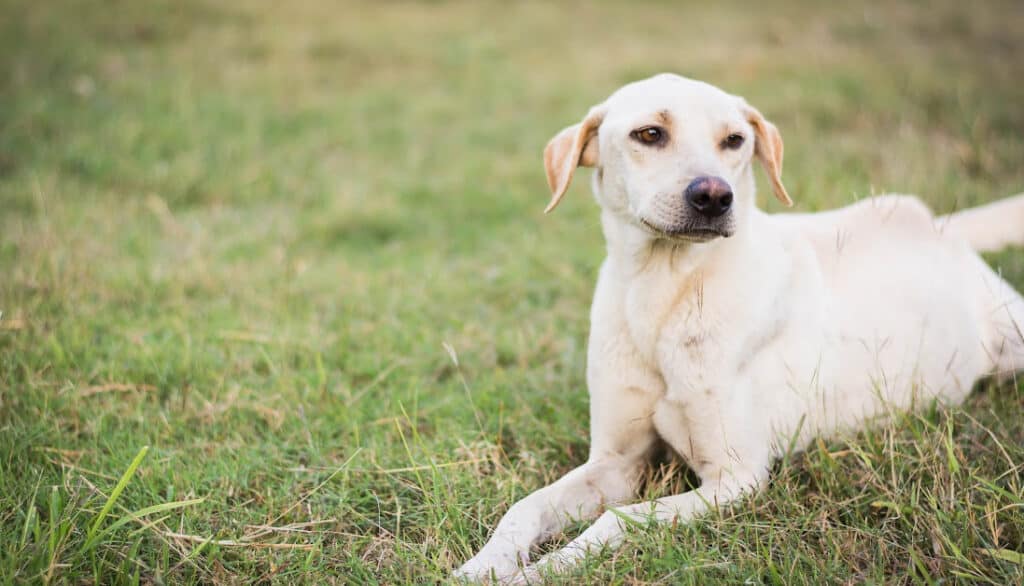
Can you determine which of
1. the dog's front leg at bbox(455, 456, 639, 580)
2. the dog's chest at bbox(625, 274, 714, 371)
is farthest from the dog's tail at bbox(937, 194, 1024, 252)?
the dog's front leg at bbox(455, 456, 639, 580)

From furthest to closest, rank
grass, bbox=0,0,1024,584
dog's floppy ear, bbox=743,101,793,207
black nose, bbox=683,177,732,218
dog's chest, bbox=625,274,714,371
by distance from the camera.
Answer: dog's floppy ear, bbox=743,101,793,207 → dog's chest, bbox=625,274,714,371 → black nose, bbox=683,177,732,218 → grass, bbox=0,0,1024,584

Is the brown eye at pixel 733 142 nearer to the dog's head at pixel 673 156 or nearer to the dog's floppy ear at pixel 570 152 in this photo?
the dog's head at pixel 673 156

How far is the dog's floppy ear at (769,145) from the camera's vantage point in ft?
9.86

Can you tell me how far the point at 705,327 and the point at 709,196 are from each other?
482 millimetres

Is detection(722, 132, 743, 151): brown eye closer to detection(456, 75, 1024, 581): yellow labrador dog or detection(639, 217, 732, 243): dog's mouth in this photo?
detection(456, 75, 1024, 581): yellow labrador dog

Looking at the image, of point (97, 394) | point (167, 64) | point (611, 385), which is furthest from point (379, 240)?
point (167, 64)

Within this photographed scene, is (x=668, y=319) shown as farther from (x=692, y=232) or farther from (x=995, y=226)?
(x=995, y=226)

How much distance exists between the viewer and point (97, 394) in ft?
11.5

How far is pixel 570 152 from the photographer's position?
9.97ft

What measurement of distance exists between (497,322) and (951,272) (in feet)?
7.05

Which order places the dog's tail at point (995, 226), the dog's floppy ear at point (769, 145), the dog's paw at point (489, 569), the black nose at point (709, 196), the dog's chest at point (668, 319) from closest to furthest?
the dog's paw at point (489, 569) < the black nose at point (709, 196) < the dog's chest at point (668, 319) < the dog's floppy ear at point (769, 145) < the dog's tail at point (995, 226)

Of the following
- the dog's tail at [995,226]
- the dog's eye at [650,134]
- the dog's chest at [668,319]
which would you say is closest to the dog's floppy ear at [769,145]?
the dog's eye at [650,134]

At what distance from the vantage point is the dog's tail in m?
4.45

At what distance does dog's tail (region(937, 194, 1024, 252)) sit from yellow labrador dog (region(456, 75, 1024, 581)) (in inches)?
55.0
